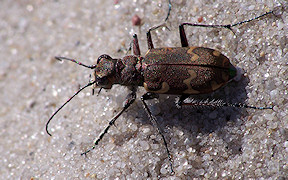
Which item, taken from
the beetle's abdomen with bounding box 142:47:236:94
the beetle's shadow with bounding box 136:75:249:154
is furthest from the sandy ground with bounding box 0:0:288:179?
the beetle's abdomen with bounding box 142:47:236:94

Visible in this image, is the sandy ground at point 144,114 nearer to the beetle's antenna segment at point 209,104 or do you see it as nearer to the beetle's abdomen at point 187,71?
the beetle's antenna segment at point 209,104

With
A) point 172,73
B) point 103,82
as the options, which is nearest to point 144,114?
point 103,82

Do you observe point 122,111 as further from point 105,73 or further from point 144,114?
point 105,73

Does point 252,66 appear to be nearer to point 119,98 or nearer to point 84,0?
point 119,98

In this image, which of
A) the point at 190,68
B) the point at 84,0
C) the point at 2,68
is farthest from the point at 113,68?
the point at 2,68

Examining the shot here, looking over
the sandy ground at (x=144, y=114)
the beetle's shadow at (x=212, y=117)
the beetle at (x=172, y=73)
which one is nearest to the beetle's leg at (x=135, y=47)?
the beetle at (x=172, y=73)

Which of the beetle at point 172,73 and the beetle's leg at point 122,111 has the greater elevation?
the beetle at point 172,73
